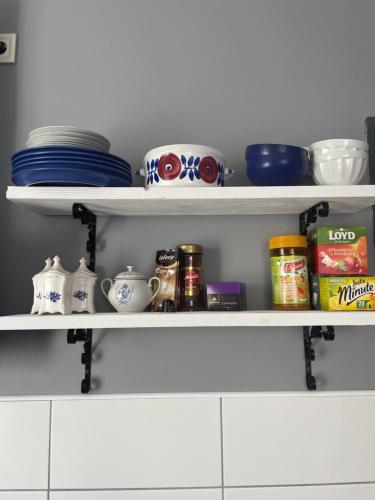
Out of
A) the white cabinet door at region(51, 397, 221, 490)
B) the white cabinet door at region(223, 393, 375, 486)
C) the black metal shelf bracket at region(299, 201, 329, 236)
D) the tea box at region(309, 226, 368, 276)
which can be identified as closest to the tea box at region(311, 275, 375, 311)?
the tea box at region(309, 226, 368, 276)

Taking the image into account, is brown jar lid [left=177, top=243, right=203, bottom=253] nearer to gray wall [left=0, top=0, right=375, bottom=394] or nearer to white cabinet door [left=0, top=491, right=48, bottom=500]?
gray wall [left=0, top=0, right=375, bottom=394]

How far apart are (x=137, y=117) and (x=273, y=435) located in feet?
3.12

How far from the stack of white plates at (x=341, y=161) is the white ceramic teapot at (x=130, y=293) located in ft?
1.68

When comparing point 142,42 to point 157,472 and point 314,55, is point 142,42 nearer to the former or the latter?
point 314,55

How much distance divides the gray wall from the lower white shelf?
0.71 feet

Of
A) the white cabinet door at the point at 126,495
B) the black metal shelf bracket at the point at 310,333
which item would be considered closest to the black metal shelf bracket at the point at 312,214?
the black metal shelf bracket at the point at 310,333

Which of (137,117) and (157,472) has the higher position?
(137,117)

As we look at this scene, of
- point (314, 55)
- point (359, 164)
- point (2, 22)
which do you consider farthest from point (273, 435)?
point (2, 22)

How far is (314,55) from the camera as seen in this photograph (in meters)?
1.11

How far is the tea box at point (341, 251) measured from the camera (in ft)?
2.91

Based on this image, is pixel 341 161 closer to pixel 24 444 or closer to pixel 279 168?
pixel 279 168

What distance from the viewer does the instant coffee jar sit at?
89cm

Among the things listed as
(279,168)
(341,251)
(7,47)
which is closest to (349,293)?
(341,251)

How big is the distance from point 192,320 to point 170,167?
0.35m
